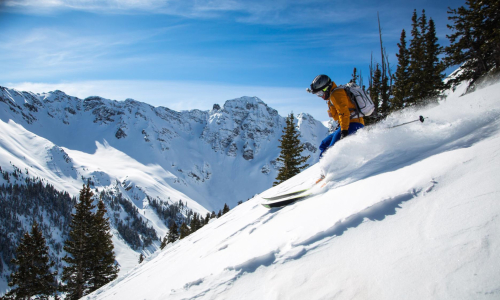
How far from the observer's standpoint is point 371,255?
7.41 feet

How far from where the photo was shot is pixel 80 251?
19641 mm

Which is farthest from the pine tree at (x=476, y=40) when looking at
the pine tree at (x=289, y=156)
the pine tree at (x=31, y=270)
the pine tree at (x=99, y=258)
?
the pine tree at (x=31, y=270)

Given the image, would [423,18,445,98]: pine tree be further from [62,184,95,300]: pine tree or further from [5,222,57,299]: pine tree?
[5,222,57,299]: pine tree

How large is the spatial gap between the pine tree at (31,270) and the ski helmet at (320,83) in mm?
23564

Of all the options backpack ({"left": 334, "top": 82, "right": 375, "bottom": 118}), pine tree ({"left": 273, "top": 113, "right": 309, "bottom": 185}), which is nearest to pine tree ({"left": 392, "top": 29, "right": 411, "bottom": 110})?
pine tree ({"left": 273, "top": 113, "right": 309, "bottom": 185})

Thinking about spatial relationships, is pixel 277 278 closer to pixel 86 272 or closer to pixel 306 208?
pixel 306 208

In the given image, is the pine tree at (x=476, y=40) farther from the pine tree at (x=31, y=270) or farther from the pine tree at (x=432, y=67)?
the pine tree at (x=31, y=270)

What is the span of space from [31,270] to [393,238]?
2657 centimetres

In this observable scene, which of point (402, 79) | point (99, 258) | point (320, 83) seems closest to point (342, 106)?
point (320, 83)

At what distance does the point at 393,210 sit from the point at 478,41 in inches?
823

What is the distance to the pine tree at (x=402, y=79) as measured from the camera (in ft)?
77.5

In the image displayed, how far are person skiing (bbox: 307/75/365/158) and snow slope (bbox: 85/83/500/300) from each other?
1470 millimetres

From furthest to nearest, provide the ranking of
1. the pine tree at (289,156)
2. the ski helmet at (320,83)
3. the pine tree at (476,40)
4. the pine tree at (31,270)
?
1. the pine tree at (289,156)
2. the pine tree at (31,270)
3. the pine tree at (476,40)
4. the ski helmet at (320,83)

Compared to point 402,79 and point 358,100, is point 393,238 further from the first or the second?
point 402,79
